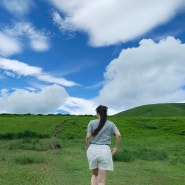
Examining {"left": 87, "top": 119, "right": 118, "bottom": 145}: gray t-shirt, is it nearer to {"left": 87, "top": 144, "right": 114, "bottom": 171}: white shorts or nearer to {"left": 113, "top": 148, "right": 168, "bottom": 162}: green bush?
{"left": 87, "top": 144, "right": 114, "bottom": 171}: white shorts

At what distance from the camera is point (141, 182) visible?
743 inches

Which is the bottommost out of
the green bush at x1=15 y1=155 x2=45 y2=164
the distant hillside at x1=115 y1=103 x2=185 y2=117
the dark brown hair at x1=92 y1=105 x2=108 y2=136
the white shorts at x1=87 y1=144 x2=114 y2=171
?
the green bush at x1=15 y1=155 x2=45 y2=164

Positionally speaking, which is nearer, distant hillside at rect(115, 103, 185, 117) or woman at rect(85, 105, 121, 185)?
woman at rect(85, 105, 121, 185)

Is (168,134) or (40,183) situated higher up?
(168,134)

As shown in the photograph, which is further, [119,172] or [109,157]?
[119,172]

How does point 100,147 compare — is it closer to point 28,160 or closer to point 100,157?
point 100,157

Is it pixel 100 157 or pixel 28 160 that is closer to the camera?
pixel 100 157

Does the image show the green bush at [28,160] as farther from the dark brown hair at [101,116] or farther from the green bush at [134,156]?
the dark brown hair at [101,116]

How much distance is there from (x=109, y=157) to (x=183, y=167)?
50.6 ft

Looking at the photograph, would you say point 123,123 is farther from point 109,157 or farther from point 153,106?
point 153,106

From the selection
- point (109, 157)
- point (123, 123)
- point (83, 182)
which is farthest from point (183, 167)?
point (123, 123)

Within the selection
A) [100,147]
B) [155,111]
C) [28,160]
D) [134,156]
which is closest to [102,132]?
[100,147]

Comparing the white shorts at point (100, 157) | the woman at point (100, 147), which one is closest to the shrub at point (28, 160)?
the woman at point (100, 147)

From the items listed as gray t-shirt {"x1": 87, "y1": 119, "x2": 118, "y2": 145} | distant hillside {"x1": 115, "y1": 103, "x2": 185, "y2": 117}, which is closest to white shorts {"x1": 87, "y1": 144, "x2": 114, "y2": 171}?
gray t-shirt {"x1": 87, "y1": 119, "x2": 118, "y2": 145}
